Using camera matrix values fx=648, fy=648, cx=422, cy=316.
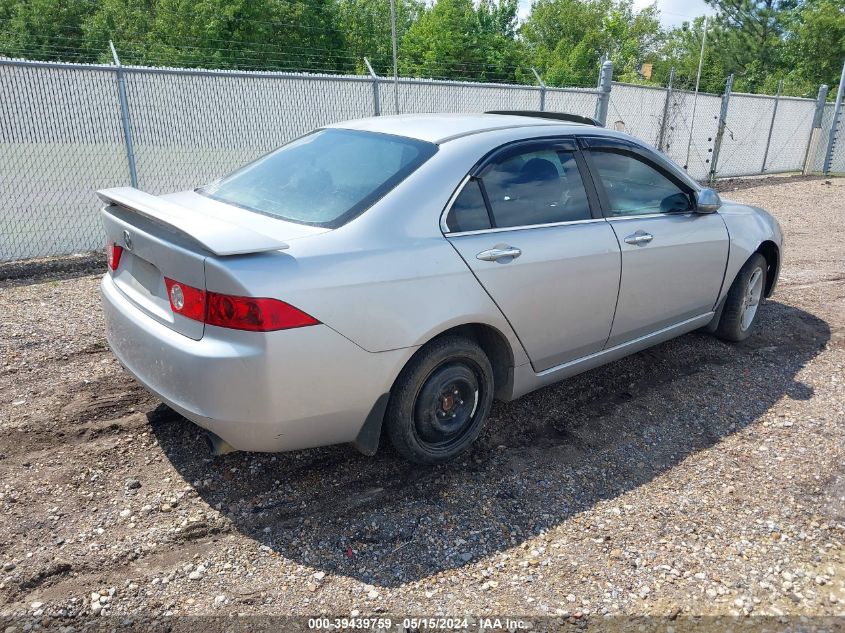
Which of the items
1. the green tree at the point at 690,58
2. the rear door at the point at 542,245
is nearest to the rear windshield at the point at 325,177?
the rear door at the point at 542,245

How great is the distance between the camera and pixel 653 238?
406 cm

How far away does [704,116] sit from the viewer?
51.2ft

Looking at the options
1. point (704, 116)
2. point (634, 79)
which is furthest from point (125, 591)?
point (634, 79)

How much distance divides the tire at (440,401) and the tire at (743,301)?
8.57 feet

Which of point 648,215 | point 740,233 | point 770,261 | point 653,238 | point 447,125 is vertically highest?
point 447,125

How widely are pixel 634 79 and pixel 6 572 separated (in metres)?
47.7

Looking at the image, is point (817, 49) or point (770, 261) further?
point (817, 49)

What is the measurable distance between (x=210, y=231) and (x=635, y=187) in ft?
9.03

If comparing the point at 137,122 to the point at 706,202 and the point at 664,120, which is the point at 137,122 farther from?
the point at 664,120

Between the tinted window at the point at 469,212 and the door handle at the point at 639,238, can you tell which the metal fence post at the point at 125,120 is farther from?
the door handle at the point at 639,238

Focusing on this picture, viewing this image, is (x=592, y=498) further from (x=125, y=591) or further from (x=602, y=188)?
(x=125, y=591)

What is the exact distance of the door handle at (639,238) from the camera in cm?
391

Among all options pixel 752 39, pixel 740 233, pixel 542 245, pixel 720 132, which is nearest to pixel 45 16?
pixel 720 132

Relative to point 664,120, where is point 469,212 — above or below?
above
